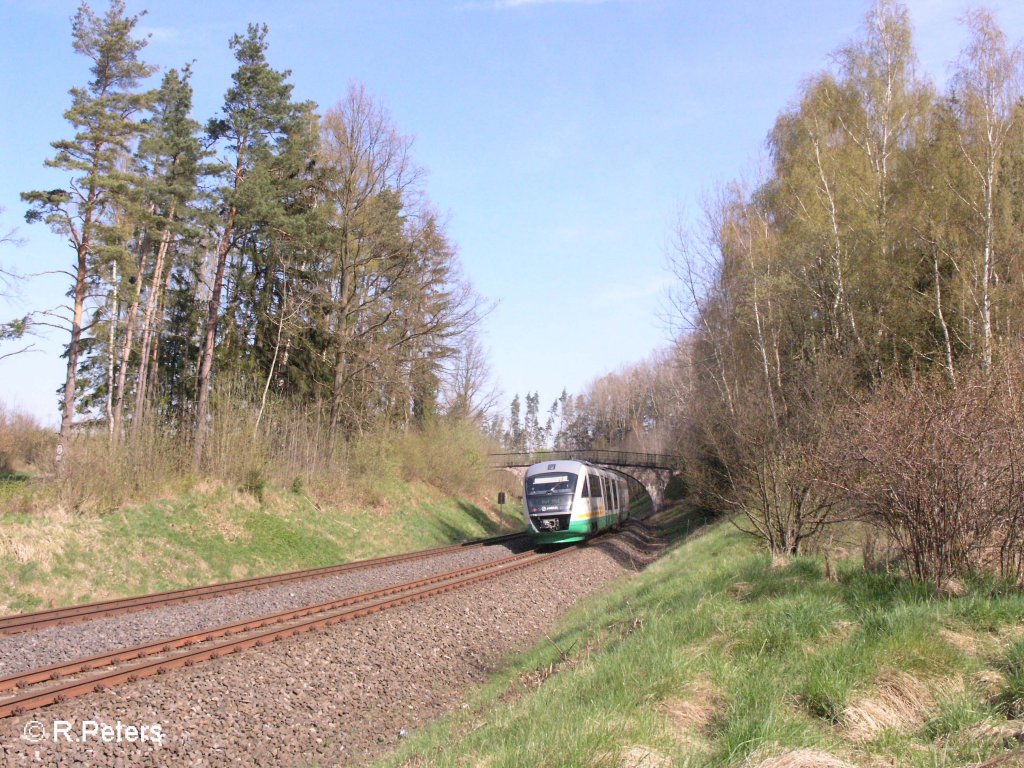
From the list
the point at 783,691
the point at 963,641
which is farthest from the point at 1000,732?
the point at 963,641

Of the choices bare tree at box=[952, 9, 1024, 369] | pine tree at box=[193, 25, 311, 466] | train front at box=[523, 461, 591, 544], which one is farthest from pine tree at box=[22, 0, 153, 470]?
bare tree at box=[952, 9, 1024, 369]

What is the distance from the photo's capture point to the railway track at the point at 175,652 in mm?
6508

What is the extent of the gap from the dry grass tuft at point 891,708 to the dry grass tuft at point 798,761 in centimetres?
64

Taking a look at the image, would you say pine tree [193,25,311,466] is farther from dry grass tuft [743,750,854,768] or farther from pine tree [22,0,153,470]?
dry grass tuft [743,750,854,768]

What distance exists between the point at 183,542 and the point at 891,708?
16012 mm

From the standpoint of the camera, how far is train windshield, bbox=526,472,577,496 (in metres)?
22.3

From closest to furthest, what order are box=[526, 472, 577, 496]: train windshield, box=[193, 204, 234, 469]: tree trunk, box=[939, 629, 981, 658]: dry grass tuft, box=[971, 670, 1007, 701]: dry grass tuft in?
box=[971, 670, 1007, 701]: dry grass tuft
box=[939, 629, 981, 658]: dry grass tuft
box=[193, 204, 234, 469]: tree trunk
box=[526, 472, 577, 496]: train windshield

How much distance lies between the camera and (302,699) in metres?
7.22

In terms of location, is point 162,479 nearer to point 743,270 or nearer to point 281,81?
point 281,81

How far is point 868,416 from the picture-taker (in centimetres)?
768

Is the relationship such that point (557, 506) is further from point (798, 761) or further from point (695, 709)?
point (798, 761)

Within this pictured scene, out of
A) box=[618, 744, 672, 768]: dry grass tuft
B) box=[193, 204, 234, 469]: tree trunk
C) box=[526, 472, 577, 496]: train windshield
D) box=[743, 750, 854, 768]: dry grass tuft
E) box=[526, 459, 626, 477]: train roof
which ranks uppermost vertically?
box=[193, 204, 234, 469]: tree trunk

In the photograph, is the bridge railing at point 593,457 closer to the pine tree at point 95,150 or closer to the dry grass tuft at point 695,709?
the pine tree at point 95,150

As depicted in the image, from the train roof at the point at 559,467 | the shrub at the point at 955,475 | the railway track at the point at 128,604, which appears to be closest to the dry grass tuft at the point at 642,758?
the shrub at the point at 955,475
